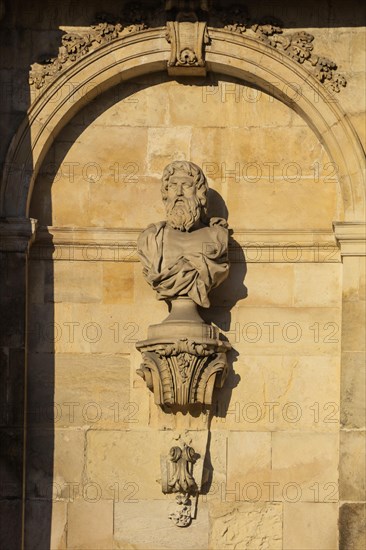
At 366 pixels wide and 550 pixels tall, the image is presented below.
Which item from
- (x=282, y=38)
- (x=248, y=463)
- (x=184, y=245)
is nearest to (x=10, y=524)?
(x=248, y=463)

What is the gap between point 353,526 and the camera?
18.0m

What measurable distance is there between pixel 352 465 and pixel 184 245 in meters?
2.37

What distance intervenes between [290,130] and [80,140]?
1.88 m

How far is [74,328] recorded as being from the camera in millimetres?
18734

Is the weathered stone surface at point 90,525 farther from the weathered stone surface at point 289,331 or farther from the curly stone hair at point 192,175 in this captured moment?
the curly stone hair at point 192,175

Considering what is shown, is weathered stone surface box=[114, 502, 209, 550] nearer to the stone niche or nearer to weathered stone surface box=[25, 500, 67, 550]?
the stone niche

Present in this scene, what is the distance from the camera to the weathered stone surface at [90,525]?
18422 mm

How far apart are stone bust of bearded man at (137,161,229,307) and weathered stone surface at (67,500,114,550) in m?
1.92

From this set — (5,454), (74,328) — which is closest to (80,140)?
(74,328)

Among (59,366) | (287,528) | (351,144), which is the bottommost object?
(287,528)

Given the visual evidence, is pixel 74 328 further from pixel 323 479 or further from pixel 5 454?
pixel 323 479

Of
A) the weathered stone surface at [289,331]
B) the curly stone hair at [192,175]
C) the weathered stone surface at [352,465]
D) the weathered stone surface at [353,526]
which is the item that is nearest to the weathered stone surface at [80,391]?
the weathered stone surface at [289,331]

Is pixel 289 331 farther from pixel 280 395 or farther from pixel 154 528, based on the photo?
pixel 154 528

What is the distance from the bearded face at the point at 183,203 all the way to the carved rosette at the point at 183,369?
3.48ft
